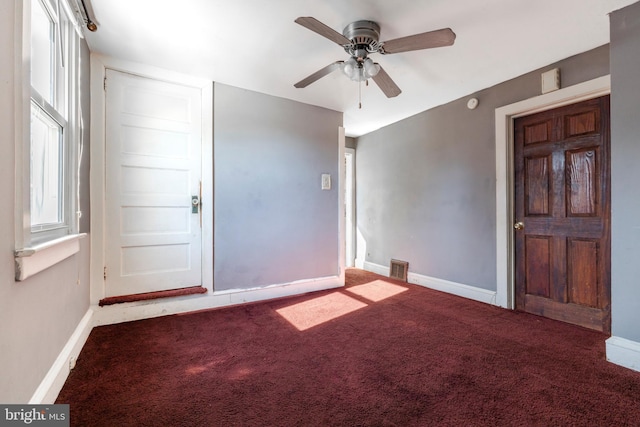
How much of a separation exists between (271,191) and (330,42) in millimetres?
1591

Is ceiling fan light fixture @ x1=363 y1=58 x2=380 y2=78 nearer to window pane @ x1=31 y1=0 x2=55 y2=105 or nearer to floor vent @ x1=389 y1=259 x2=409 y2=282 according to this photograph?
window pane @ x1=31 y1=0 x2=55 y2=105

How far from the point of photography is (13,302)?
3.31 feet

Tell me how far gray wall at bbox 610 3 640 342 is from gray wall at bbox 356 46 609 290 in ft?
1.51

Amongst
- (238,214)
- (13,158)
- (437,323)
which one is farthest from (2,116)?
(437,323)

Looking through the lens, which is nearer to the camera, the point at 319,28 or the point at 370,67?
the point at 319,28

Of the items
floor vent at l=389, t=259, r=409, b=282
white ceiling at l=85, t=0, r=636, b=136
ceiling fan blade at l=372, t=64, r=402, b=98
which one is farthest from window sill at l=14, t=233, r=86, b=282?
floor vent at l=389, t=259, r=409, b=282

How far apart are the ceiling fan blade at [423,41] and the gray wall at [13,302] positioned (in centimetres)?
183

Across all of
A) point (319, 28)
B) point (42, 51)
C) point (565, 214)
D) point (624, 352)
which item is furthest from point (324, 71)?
point (624, 352)

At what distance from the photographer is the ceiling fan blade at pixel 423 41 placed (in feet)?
5.29

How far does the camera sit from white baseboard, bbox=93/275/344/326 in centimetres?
234

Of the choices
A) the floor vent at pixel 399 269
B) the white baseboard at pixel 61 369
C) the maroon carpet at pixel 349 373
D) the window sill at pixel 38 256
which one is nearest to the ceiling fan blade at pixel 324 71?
the window sill at pixel 38 256

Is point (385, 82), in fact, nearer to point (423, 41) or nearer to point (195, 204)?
point (423, 41)

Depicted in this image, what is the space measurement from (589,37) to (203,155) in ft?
11.0

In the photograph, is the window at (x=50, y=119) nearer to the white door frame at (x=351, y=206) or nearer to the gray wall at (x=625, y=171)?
the gray wall at (x=625, y=171)
